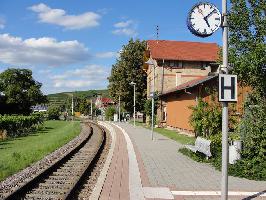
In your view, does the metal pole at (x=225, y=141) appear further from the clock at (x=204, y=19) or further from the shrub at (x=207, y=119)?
the shrub at (x=207, y=119)

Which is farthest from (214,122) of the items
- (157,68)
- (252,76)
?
(157,68)

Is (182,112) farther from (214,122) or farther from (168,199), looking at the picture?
(168,199)

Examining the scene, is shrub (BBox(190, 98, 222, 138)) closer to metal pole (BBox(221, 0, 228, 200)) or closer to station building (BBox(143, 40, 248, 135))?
metal pole (BBox(221, 0, 228, 200))

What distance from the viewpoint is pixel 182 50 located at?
2340 inches

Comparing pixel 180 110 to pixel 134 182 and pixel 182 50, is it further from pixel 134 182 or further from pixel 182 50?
pixel 134 182

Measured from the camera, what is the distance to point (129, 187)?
34.7ft

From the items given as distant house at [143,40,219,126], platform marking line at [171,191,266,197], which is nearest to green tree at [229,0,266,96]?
platform marking line at [171,191,266,197]

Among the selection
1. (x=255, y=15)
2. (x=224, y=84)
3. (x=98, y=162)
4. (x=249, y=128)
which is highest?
(x=255, y=15)

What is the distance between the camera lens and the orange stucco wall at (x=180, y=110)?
107 ft

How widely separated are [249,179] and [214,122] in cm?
738

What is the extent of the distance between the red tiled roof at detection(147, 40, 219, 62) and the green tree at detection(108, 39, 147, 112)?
27.1ft

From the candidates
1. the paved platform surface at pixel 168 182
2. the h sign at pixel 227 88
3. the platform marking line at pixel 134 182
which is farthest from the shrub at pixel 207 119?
the h sign at pixel 227 88

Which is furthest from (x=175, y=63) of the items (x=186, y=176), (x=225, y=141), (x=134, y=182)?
(x=225, y=141)

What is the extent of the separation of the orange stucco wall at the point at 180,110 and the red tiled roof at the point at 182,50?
13.8 meters
